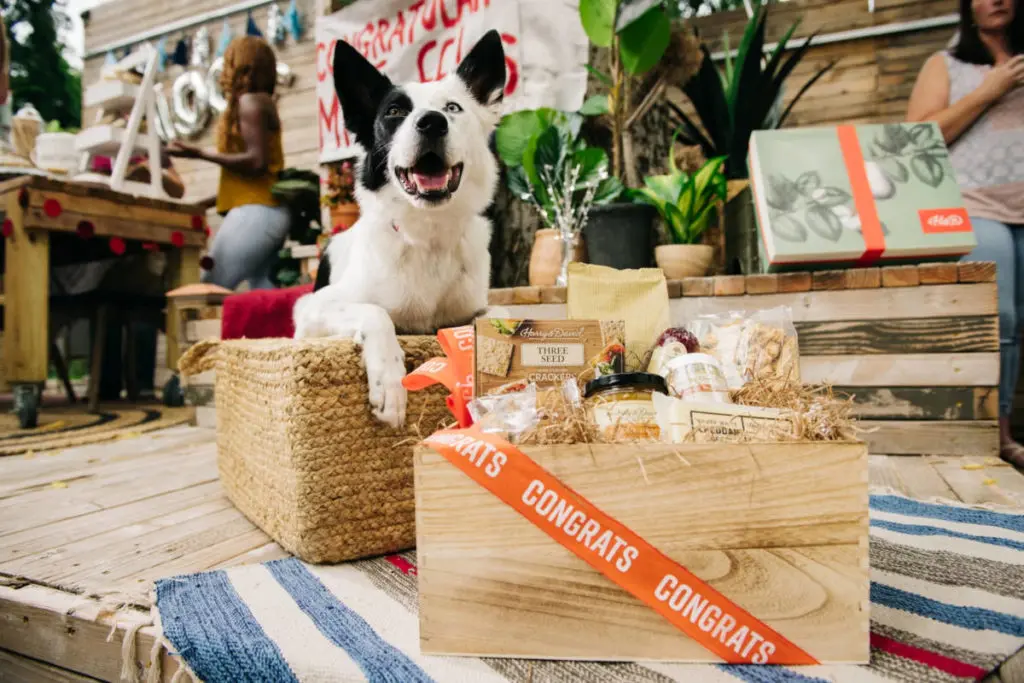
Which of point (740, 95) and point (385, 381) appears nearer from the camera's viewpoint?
point (385, 381)

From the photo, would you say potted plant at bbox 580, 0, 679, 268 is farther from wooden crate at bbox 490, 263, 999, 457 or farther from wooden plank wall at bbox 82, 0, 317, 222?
wooden plank wall at bbox 82, 0, 317, 222

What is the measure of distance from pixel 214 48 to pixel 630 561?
5.58m

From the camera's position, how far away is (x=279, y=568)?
985mm

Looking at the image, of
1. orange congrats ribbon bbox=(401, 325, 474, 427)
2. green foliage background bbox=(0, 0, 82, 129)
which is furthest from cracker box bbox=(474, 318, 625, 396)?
green foliage background bbox=(0, 0, 82, 129)

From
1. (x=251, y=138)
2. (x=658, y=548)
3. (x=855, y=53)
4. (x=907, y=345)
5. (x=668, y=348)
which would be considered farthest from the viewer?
(x=251, y=138)

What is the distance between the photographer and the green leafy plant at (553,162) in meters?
2.13

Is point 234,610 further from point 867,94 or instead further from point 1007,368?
point 867,94

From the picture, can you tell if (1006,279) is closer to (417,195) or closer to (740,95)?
(740,95)

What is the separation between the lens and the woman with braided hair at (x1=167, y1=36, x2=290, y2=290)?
3.14 metres

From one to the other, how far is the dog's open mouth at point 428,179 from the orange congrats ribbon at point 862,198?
1267 millimetres

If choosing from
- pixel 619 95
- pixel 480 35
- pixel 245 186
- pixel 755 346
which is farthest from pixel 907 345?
pixel 245 186

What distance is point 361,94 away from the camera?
133 cm

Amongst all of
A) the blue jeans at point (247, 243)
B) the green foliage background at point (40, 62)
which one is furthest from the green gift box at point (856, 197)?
the green foliage background at point (40, 62)

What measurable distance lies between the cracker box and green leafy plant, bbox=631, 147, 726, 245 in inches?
52.9
